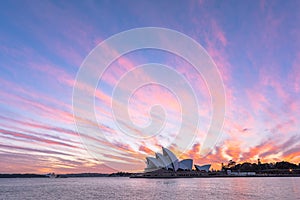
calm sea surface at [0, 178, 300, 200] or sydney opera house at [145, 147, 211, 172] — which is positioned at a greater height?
sydney opera house at [145, 147, 211, 172]

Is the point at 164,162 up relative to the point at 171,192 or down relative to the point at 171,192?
up

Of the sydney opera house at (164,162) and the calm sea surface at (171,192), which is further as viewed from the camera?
the sydney opera house at (164,162)

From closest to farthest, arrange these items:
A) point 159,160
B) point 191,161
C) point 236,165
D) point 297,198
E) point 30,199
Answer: point 297,198 < point 30,199 < point 159,160 < point 191,161 < point 236,165

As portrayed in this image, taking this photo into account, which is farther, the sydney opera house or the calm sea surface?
the sydney opera house

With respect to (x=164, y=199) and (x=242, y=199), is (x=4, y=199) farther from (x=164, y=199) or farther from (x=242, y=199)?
(x=242, y=199)

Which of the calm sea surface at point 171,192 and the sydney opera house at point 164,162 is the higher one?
the sydney opera house at point 164,162

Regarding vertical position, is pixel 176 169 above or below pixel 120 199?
above

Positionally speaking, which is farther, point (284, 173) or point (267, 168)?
point (267, 168)

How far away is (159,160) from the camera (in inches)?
5054

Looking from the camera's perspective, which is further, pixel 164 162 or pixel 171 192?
pixel 164 162

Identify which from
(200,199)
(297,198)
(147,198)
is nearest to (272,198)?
(297,198)

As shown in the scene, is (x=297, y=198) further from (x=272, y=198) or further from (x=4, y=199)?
(x=4, y=199)

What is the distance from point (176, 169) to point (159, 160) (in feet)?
40.1

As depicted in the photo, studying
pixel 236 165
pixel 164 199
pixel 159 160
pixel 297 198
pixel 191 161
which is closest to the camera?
pixel 297 198
